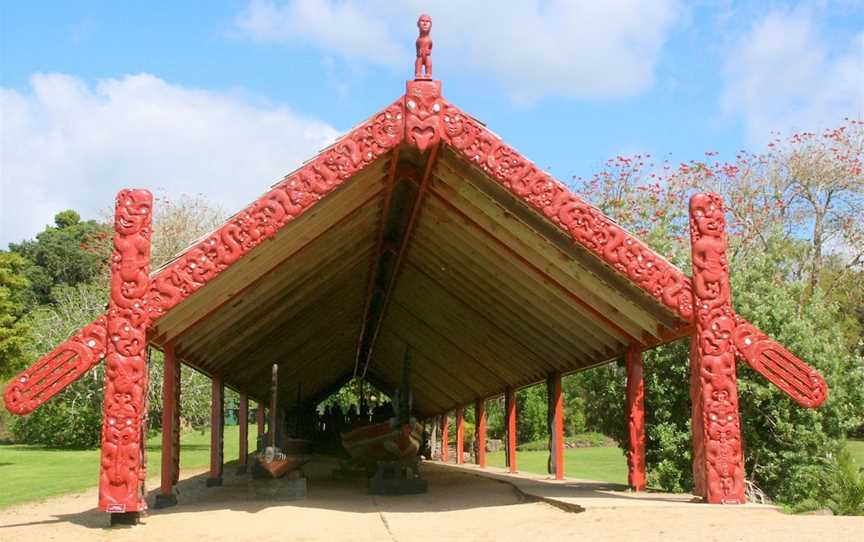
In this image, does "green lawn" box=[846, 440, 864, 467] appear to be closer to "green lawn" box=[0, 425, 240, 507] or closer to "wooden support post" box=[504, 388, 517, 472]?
"wooden support post" box=[504, 388, 517, 472]

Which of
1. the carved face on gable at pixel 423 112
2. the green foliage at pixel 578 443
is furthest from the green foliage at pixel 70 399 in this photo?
the carved face on gable at pixel 423 112

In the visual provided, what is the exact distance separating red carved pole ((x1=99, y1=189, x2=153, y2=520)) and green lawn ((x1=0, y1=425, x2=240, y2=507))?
533 centimetres

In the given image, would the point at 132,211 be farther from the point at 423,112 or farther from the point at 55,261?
the point at 55,261

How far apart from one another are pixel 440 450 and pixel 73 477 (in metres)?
17.1

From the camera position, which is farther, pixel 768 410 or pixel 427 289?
pixel 427 289

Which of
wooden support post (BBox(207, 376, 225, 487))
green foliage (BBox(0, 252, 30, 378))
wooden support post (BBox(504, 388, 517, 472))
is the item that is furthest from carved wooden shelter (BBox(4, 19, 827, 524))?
green foliage (BBox(0, 252, 30, 378))

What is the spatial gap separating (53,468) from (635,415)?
54.3 ft

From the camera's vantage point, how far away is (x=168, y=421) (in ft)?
39.2

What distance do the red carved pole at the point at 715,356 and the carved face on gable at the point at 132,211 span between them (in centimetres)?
611

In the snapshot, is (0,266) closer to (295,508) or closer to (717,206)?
(295,508)

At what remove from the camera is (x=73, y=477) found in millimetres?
19594

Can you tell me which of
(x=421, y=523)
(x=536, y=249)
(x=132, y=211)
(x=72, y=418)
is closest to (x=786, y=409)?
(x=536, y=249)

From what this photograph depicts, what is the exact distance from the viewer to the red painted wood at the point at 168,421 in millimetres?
11945

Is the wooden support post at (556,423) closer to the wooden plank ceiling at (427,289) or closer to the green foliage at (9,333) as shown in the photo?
the wooden plank ceiling at (427,289)
